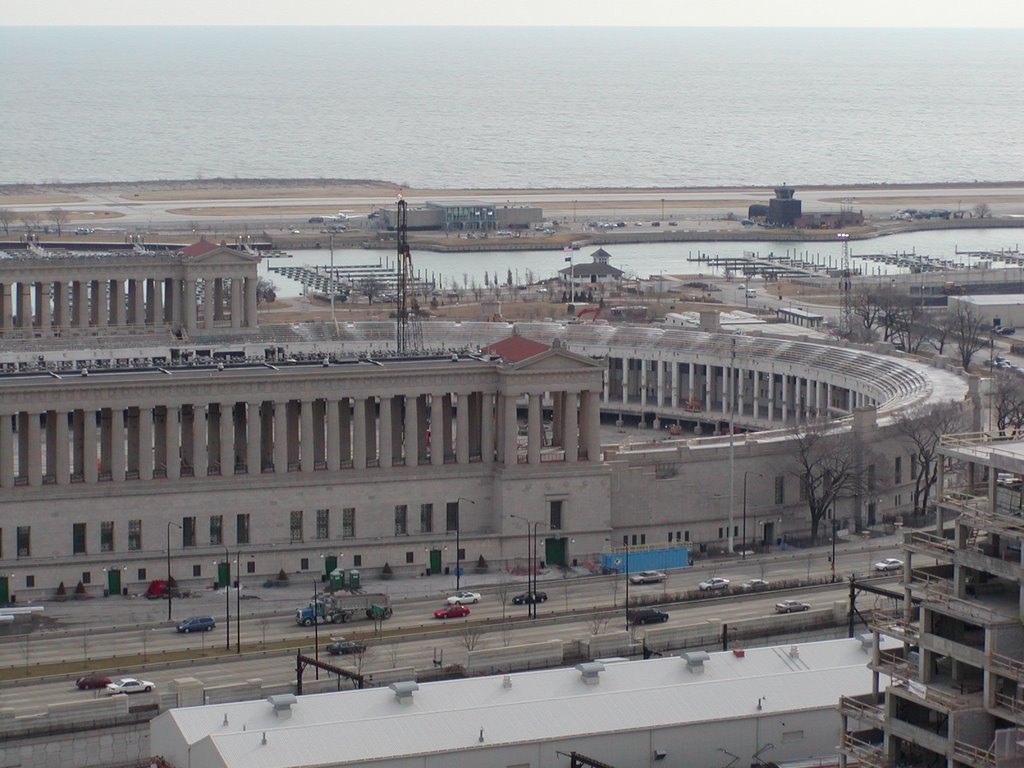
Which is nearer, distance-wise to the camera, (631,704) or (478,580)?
(631,704)

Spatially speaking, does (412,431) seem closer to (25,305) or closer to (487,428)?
(487,428)

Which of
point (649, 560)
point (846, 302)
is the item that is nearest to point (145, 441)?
point (649, 560)

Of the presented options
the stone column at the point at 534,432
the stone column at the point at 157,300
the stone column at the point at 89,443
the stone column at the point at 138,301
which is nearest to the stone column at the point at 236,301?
the stone column at the point at 157,300

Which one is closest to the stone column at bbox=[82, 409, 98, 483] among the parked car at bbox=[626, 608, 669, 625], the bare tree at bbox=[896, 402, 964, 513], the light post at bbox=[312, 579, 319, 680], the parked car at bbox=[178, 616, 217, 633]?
the light post at bbox=[312, 579, 319, 680]

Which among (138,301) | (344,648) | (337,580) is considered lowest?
(337,580)

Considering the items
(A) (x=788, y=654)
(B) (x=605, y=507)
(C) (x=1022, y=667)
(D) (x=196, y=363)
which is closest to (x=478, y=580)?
(B) (x=605, y=507)

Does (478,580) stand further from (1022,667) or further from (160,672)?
(1022,667)
